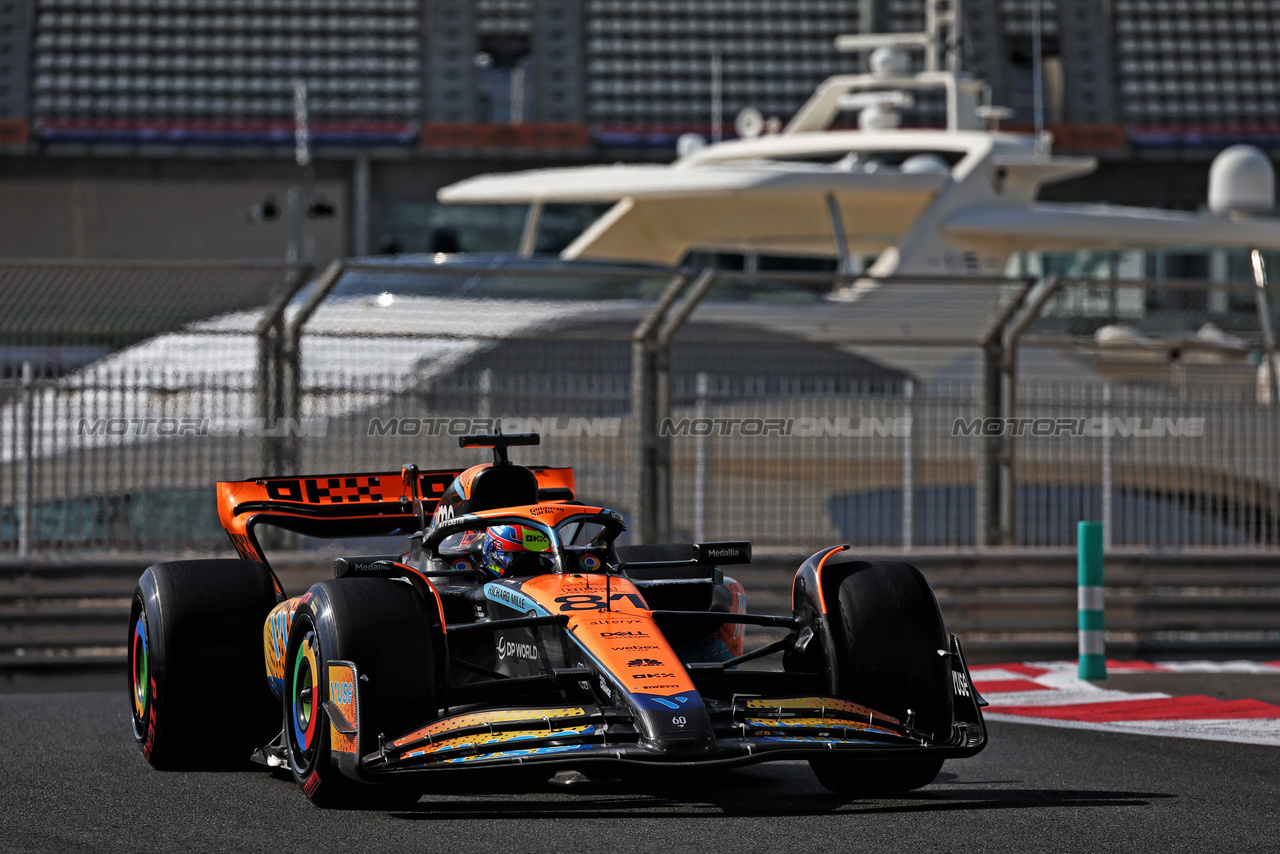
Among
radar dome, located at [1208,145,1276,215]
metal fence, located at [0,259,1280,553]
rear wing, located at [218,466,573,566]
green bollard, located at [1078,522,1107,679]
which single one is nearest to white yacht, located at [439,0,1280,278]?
radar dome, located at [1208,145,1276,215]

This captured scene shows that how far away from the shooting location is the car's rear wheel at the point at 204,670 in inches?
242

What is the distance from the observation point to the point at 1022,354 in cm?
1233

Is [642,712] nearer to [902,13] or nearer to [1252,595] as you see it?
[1252,595]

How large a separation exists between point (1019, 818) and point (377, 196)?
33.8 meters

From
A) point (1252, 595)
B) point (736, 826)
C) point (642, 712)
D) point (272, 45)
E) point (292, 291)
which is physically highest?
point (272, 45)

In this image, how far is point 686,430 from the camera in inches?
441

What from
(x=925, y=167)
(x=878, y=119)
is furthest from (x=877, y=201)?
(x=878, y=119)

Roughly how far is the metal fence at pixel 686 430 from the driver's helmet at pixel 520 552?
4.21 meters

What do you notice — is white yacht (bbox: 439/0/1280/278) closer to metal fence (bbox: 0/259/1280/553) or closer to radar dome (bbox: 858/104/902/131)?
radar dome (bbox: 858/104/902/131)

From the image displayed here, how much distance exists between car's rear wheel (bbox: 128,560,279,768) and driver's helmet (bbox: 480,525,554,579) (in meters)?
0.94

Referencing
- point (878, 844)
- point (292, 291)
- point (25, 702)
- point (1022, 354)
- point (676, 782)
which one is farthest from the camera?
point (1022, 354)

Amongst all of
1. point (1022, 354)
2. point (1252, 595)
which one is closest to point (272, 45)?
point (1022, 354)

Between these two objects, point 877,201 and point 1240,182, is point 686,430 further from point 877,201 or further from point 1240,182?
point 1240,182

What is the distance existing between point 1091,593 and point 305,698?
15.8 feet
